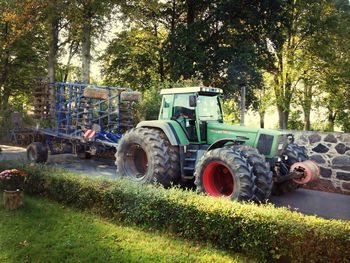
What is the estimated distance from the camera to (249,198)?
6750mm

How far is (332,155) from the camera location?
10164 millimetres

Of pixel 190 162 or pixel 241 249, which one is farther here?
pixel 190 162

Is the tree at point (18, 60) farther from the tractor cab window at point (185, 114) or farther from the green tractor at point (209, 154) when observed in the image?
the tractor cab window at point (185, 114)

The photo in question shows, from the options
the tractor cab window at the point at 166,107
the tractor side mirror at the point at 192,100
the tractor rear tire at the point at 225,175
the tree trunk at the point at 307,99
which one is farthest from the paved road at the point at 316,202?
the tree trunk at the point at 307,99

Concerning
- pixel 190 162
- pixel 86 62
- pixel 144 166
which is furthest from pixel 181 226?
pixel 86 62

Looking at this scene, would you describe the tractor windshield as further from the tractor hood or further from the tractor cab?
the tractor hood

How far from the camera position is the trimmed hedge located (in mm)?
4770

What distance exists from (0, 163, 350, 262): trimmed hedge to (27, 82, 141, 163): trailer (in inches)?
138

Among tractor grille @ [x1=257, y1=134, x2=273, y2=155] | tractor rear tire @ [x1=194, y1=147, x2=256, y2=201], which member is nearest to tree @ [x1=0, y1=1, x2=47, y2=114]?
tractor rear tire @ [x1=194, y1=147, x2=256, y2=201]

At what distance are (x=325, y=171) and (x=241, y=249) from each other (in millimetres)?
5936

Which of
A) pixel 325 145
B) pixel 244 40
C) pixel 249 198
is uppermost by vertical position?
pixel 244 40

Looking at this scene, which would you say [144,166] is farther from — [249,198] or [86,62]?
[86,62]

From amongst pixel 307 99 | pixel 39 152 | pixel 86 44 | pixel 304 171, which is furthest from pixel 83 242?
pixel 307 99

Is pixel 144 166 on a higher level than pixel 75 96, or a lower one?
lower
